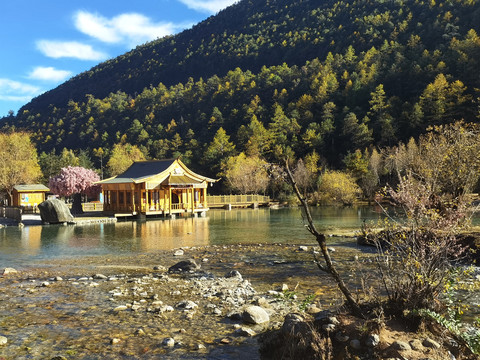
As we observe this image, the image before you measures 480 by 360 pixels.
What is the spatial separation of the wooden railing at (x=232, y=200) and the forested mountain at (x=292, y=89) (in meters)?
7.61

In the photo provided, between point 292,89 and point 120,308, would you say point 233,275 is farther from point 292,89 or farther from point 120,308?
point 292,89

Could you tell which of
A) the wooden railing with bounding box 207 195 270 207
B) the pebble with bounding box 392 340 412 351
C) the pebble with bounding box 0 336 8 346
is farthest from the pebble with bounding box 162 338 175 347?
the wooden railing with bounding box 207 195 270 207

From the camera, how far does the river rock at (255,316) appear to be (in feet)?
22.8

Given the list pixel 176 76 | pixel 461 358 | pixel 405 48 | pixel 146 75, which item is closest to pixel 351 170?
pixel 405 48

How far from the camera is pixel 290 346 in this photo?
5207 millimetres

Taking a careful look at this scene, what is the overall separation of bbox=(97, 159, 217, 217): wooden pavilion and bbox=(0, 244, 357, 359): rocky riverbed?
899 inches

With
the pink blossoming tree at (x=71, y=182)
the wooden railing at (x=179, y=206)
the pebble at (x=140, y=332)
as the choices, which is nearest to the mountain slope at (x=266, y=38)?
the wooden railing at (x=179, y=206)

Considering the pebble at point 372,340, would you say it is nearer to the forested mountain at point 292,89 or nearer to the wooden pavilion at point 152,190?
the wooden pavilion at point 152,190

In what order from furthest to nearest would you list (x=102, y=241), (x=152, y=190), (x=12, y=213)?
(x=152, y=190) < (x=12, y=213) < (x=102, y=241)

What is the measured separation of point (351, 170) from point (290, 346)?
176ft

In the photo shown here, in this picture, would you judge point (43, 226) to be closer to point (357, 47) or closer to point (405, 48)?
point (405, 48)

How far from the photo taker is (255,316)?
6.99m

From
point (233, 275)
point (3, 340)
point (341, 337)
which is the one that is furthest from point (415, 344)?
point (233, 275)

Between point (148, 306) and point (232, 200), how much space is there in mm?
43783
